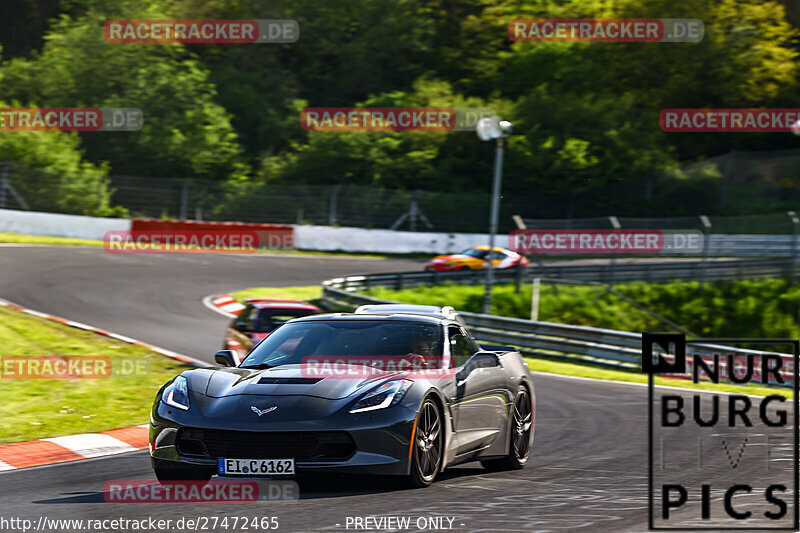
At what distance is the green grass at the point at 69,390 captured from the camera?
10.4 metres

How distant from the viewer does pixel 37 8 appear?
6062 cm

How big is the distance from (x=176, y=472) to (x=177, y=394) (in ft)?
1.73

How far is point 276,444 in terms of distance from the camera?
21.6 ft

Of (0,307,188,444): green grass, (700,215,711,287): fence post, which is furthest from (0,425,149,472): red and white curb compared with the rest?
(700,215,711,287): fence post

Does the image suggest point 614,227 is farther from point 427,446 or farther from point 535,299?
point 427,446

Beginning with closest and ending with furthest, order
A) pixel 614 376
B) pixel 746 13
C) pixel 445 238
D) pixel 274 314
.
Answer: pixel 274 314
pixel 614 376
pixel 445 238
pixel 746 13

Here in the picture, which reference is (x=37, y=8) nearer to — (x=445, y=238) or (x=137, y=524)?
(x=445, y=238)

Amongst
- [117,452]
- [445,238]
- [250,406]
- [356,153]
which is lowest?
[117,452]

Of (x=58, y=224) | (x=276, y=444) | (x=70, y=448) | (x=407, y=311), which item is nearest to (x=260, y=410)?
(x=276, y=444)

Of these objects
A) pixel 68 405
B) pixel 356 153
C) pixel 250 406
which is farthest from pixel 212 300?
pixel 356 153

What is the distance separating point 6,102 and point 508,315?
34.8 meters

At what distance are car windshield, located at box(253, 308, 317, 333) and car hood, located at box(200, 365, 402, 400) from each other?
7047 mm

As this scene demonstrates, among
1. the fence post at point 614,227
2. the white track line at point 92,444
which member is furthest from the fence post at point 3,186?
the white track line at point 92,444

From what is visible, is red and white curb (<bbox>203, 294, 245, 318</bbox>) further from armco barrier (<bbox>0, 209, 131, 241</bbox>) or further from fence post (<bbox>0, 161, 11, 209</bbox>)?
fence post (<bbox>0, 161, 11, 209</bbox>)
